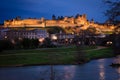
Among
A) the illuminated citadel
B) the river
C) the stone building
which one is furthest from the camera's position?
the illuminated citadel

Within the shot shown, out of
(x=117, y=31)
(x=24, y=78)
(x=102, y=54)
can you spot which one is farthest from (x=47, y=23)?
(x=117, y=31)

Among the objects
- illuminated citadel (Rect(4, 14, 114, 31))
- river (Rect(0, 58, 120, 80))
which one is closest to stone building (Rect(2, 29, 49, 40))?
illuminated citadel (Rect(4, 14, 114, 31))

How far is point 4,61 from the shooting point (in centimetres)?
3991

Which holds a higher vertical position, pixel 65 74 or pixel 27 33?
pixel 27 33

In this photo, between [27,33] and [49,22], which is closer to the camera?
[27,33]

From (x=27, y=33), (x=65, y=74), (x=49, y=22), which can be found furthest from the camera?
(x=49, y=22)

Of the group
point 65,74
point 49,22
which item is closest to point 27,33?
point 49,22

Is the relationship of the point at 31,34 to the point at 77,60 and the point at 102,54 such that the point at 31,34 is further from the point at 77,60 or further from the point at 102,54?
the point at 77,60

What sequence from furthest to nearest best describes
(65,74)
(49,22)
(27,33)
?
(49,22)
(27,33)
(65,74)

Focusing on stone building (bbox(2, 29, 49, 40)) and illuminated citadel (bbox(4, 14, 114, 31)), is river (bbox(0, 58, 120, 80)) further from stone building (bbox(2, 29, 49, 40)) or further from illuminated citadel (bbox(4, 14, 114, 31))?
illuminated citadel (bbox(4, 14, 114, 31))

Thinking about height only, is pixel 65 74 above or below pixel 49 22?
below

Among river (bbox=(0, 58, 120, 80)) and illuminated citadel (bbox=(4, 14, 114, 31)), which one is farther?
illuminated citadel (bbox=(4, 14, 114, 31))

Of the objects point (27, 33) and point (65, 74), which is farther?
point (27, 33)

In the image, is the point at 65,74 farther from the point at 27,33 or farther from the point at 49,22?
the point at 49,22
